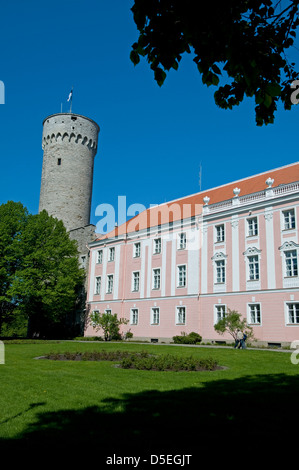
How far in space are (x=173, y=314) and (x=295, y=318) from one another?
11092mm

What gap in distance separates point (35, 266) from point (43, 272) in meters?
0.96

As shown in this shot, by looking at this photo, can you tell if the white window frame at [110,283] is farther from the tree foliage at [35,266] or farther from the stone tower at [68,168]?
the stone tower at [68,168]

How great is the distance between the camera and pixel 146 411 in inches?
289

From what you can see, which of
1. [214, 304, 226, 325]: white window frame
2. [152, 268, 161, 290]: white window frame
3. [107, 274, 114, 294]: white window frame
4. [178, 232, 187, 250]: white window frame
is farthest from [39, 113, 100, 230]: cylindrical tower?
[214, 304, 226, 325]: white window frame

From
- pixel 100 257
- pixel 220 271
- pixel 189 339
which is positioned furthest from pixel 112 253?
pixel 189 339

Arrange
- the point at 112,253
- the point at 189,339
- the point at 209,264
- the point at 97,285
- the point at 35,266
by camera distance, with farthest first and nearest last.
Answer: the point at 97,285 < the point at 112,253 < the point at 35,266 < the point at 209,264 < the point at 189,339

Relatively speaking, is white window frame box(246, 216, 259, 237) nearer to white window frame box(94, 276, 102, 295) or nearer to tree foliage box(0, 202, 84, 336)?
tree foliage box(0, 202, 84, 336)

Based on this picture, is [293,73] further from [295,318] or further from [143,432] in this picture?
[295,318]

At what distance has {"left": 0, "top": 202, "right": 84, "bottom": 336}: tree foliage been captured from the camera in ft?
122

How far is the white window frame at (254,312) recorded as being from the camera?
2966cm

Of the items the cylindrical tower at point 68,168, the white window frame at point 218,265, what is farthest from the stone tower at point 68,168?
the white window frame at point 218,265

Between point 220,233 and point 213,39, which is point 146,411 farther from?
point 220,233

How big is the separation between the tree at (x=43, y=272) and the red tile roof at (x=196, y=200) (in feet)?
18.0

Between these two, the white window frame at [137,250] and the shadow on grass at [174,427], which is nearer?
the shadow on grass at [174,427]
